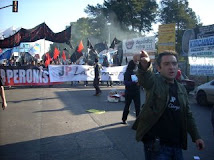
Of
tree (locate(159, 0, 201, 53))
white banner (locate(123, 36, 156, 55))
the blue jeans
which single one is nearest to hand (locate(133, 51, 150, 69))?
the blue jeans

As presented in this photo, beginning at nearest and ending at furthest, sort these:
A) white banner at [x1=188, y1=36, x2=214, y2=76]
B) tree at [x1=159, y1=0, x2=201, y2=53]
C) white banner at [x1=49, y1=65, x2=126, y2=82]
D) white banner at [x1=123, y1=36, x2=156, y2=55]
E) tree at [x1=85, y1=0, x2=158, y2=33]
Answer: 1. white banner at [x1=188, y1=36, x2=214, y2=76]
2. white banner at [x1=49, y1=65, x2=126, y2=82]
3. white banner at [x1=123, y1=36, x2=156, y2=55]
4. tree at [x1=85, y1=0, x2=158, y2=33]
5. tree at [x1=159, y1=0, x2=201, y2=53]

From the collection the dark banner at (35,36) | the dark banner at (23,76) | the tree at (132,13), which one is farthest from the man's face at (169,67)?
the tree at (132,13)

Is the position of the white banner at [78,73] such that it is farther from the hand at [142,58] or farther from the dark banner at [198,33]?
the hand at [142,58]

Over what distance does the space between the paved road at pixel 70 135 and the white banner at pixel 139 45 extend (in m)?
10.8

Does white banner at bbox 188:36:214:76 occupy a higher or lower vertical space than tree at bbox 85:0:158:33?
lower

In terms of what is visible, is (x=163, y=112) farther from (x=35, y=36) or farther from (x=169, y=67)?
(x=35, y=36)

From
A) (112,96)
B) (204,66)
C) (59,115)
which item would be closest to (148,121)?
(59,115)

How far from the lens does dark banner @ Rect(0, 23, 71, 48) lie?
1720 cm

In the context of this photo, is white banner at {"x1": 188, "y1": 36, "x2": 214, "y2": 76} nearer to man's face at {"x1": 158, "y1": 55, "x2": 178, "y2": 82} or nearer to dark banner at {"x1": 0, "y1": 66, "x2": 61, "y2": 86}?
dark banner at {"x1": 0, "y1": 66, "x2": 61, "y2": 86}

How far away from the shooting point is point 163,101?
8.34 feet

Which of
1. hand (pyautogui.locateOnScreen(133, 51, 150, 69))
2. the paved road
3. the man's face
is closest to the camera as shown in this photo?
hand (pyautogui.locateOnScreen(133, 51, 150, 69))

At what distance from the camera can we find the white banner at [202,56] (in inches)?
531

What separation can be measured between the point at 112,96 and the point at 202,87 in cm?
396

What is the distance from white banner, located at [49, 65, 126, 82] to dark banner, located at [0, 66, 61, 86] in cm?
63
